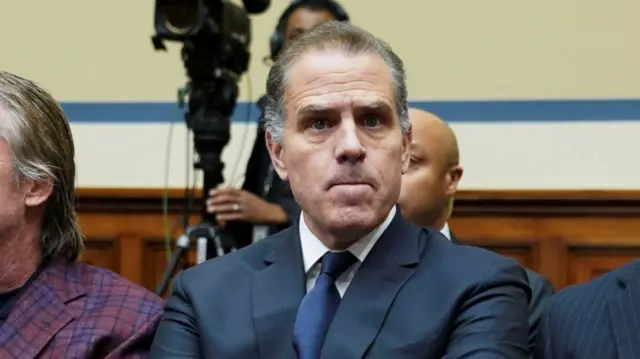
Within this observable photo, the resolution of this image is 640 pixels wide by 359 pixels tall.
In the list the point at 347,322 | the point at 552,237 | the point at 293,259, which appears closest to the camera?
the point at 347,322

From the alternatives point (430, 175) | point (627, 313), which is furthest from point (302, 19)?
point (627, 313)

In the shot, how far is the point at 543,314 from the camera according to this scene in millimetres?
1556

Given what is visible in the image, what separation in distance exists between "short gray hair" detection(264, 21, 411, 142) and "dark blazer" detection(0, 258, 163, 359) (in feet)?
1.26

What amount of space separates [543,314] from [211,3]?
1.53 metres

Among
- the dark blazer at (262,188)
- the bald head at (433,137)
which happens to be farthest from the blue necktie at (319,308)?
the dark blazer at (262,188)

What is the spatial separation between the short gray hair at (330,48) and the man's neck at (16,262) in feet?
1.61

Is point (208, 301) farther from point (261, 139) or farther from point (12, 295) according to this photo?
point (261, 139)

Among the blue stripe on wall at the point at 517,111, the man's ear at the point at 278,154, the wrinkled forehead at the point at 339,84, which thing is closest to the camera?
the wrinkled forehead at the point at 339,84

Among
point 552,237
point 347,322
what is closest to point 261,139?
point 552,237

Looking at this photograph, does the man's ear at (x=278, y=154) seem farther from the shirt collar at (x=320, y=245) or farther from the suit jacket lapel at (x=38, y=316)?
the suit jacket lapel at (x=38, y=316)

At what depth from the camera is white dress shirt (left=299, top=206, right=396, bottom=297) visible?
1.54 metres

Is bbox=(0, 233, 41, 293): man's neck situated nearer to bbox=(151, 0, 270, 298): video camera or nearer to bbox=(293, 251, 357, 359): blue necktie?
bbox=(293, 251, 357, 359): blue necktie

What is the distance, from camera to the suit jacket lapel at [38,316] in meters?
1.64

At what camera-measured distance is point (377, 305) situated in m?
1.47
